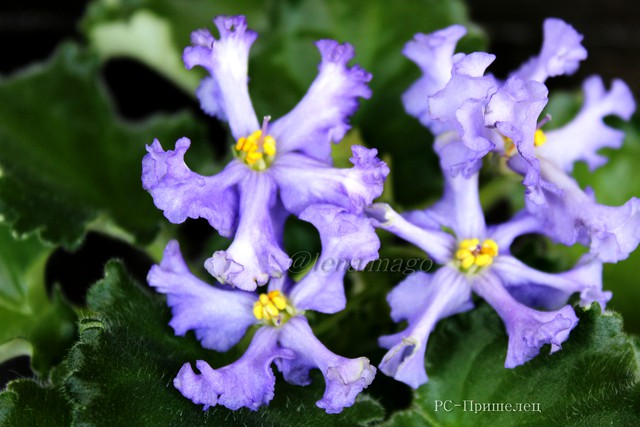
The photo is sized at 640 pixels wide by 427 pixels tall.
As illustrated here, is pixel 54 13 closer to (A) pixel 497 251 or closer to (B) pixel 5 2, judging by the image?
(B) pixel 5 2

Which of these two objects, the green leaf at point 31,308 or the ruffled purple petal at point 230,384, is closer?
the ruffled purple petal at point 230,384

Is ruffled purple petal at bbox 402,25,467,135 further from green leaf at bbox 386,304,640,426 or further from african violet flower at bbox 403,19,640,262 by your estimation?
green leaf at bbox 386,304,640,426

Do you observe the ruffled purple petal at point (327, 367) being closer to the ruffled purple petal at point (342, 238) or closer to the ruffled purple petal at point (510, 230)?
the ruffled purple petal at point (342, 238)

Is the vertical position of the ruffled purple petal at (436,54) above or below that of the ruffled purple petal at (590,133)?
above

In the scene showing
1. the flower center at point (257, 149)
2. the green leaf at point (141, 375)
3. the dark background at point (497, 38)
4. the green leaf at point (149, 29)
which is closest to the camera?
the green leaf at point (141, 375)

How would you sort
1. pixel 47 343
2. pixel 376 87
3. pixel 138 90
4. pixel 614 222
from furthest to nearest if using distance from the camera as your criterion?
1. pixel 138 90
2. pixel 376 87
3. pixel 47 343
4. pixel 614 222

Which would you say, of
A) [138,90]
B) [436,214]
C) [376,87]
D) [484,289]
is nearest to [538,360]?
[484,289]

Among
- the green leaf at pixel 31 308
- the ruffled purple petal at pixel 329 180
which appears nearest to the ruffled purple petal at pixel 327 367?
the ruffled purple petal at pixel 329 180
